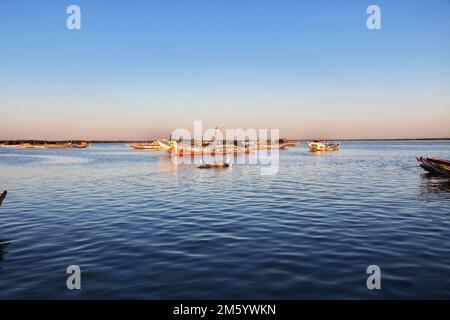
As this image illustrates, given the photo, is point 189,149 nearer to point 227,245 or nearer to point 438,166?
point 438,166

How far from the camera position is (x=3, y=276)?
9992 millimetres

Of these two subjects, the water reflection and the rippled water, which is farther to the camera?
the water reflection

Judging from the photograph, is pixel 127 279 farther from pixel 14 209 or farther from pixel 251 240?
pixel 14 209

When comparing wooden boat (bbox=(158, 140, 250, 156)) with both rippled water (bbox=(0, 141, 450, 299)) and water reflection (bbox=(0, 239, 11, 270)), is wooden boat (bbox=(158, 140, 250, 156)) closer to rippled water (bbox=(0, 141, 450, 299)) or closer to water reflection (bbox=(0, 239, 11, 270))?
rippled water (bbox=(0, 141, 450, 299))

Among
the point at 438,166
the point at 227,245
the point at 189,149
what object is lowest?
the point at 227,245

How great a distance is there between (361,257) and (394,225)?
5.45 m

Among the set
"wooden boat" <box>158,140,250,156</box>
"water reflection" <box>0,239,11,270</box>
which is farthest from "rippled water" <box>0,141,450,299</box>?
"wooden boat" <box>158,140,250,156</box>

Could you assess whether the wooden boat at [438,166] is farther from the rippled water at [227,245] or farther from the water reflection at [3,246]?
the water reflection at [3,246]

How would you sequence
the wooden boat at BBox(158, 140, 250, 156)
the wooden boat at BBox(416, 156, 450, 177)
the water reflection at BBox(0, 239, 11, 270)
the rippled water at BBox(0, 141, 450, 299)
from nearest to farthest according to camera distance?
the rippled water at BBox(0, 141, 450, 299), the water reflection at BBox(0, 239, 11, 270), the wooden boat at BBox(416, 156, 450, 177), the wooden boat at BBox(158, 140, 250, 156)

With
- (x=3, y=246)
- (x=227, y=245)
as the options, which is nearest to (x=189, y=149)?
(x=3, y=246)

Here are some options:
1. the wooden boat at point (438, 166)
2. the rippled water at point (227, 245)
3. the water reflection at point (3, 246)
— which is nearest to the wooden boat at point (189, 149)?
the wooden boat at point (438, 166)

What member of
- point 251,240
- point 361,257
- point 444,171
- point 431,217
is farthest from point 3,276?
point 444,171

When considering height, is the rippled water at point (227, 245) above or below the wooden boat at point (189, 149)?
below

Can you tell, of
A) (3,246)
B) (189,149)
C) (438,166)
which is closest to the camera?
(3,246)
